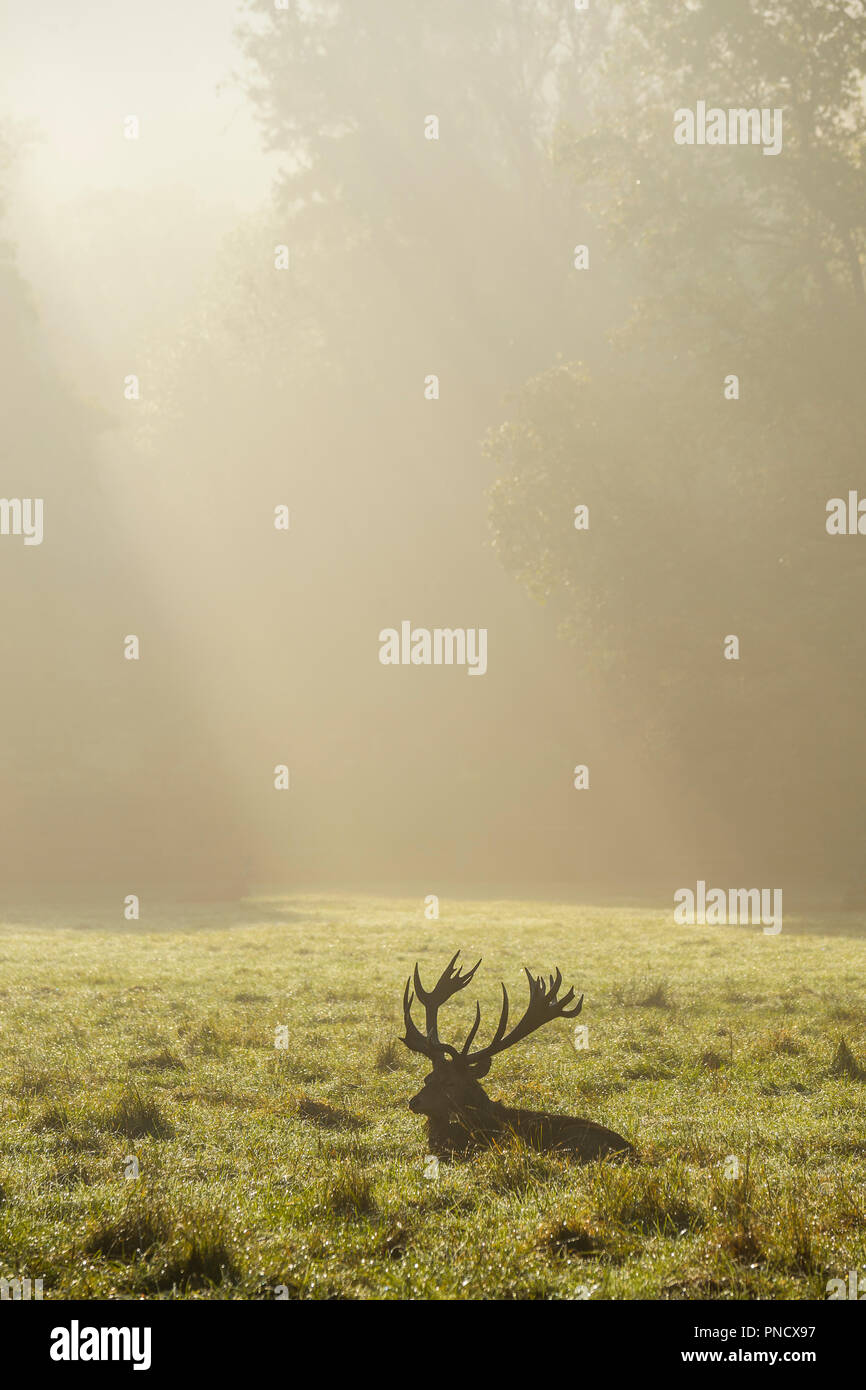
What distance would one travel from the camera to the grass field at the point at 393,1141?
5.11m

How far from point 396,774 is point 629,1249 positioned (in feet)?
157

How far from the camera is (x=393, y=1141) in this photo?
743 cm

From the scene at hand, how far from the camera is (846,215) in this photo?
27.2m

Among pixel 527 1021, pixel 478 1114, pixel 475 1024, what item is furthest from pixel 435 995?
pixel 478 1114

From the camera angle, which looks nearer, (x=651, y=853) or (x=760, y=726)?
(x=760, y=726)

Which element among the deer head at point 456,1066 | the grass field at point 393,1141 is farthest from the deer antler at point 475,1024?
the grass field at point 393,1141

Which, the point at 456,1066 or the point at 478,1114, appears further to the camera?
the point at 456,1066

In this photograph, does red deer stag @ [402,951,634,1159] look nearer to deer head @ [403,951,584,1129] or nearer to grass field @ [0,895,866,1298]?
deer head @ [403,951,584,1129]

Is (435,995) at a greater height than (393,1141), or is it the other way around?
(435,995)

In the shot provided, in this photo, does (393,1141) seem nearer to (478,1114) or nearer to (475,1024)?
(478,1114)

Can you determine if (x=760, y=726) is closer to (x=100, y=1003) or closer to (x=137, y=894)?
(x=137, y=894)
